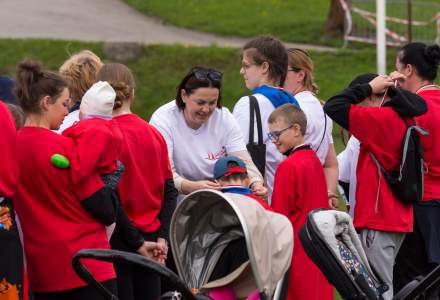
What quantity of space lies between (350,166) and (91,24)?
17.1m

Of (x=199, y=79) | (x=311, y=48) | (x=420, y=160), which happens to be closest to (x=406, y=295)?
(x=420, y=160)

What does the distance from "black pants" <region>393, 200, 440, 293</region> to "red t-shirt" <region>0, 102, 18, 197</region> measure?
2998mm

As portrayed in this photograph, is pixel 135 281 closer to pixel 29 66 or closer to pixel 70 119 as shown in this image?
pixel 70 119

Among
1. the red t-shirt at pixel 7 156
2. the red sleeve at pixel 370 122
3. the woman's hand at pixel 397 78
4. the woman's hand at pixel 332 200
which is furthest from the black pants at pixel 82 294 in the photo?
the woman's hand at pixel 397 78

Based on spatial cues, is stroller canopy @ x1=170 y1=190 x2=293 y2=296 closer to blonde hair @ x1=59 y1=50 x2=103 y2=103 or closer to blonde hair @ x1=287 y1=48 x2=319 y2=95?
blonde hair @ x1=59 y1=50 x2=103 y2=103

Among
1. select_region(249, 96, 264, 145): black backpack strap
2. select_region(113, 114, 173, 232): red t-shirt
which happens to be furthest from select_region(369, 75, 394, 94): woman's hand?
select_region(113, 114, 173, 232): red t-shirt

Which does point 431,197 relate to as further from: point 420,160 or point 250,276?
point 250,276

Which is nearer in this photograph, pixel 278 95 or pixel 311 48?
pixel 278 95

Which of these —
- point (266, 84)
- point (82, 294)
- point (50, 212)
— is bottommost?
point (82, 294)

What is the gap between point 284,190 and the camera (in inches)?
287

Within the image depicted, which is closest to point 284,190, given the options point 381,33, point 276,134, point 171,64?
point 276,134

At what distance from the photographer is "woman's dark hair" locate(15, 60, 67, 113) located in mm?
6344

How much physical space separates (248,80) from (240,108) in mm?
259

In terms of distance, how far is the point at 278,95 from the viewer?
308 inches
